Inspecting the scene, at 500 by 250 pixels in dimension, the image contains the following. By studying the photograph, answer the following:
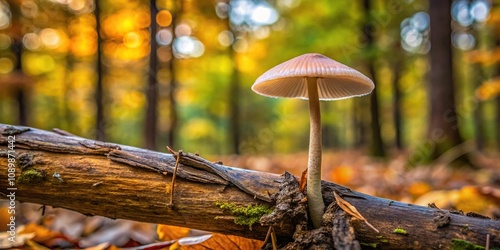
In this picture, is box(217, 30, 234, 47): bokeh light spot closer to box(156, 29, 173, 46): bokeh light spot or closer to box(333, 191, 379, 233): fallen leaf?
box(156, 29, 173, 46): bokeh light spot

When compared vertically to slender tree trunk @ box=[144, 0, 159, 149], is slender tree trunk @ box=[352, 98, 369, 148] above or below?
above

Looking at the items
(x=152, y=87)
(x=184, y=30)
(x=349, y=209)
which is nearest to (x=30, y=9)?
(x=184, y=30)

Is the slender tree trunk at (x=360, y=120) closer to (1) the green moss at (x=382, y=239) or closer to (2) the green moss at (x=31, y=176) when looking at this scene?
(1) the green moss at (x=382, y=239)

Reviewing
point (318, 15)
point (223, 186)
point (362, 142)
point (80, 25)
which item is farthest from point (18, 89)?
point (362, 142)

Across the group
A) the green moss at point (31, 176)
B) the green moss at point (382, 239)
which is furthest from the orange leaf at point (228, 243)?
the green moss at point (31, 176)

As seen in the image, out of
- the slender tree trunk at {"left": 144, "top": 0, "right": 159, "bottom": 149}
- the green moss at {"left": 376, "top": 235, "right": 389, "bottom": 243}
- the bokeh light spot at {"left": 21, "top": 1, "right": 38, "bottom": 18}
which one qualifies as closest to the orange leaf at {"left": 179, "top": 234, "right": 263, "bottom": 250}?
the green moss at {"left": 376, "top": 235, "right": 389, "bottom": 243}

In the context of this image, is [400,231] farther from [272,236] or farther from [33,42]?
[33,42]
